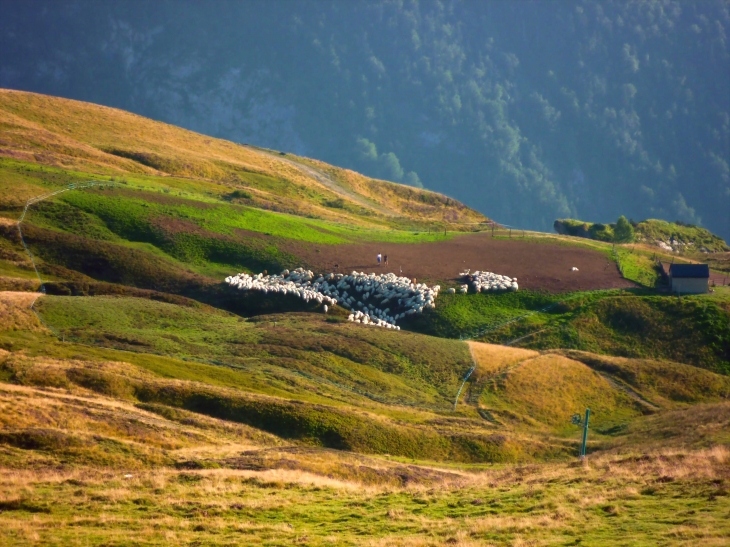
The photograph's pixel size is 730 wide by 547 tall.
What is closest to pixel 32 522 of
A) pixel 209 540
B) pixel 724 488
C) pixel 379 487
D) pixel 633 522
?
pixel 209 540

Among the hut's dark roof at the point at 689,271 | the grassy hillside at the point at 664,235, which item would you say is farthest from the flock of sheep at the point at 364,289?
the grassy hillside at the point at 664,235

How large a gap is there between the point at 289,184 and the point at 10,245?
80262mm

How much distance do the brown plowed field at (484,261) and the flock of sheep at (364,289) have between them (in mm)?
3426

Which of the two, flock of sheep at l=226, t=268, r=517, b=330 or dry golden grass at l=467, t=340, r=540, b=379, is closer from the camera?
dry golden grass at l=467, t=340, r=540, b=379

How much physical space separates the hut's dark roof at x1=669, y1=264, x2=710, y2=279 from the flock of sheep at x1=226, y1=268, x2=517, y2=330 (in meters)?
19.9

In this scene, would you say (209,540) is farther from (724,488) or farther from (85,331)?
(85,331)

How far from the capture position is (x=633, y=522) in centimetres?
2808

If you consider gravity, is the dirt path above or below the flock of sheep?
above

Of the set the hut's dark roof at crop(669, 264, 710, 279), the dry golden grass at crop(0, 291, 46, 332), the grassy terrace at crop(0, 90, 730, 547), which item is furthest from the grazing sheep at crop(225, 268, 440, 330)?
the hut's dark roof at crop(669, 264, 710, 279)

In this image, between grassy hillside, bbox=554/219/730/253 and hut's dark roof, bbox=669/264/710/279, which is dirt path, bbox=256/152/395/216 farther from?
hut's dark roof, bbox=669/264/710/279

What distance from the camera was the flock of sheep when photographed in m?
93.1

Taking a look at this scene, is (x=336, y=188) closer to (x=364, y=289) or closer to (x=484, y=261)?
(x=484, y=261)

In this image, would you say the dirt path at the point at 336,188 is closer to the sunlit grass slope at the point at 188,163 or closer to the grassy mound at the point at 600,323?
the sunlit grass slope at the point at 188,163

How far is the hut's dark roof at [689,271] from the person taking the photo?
99.2 meters
